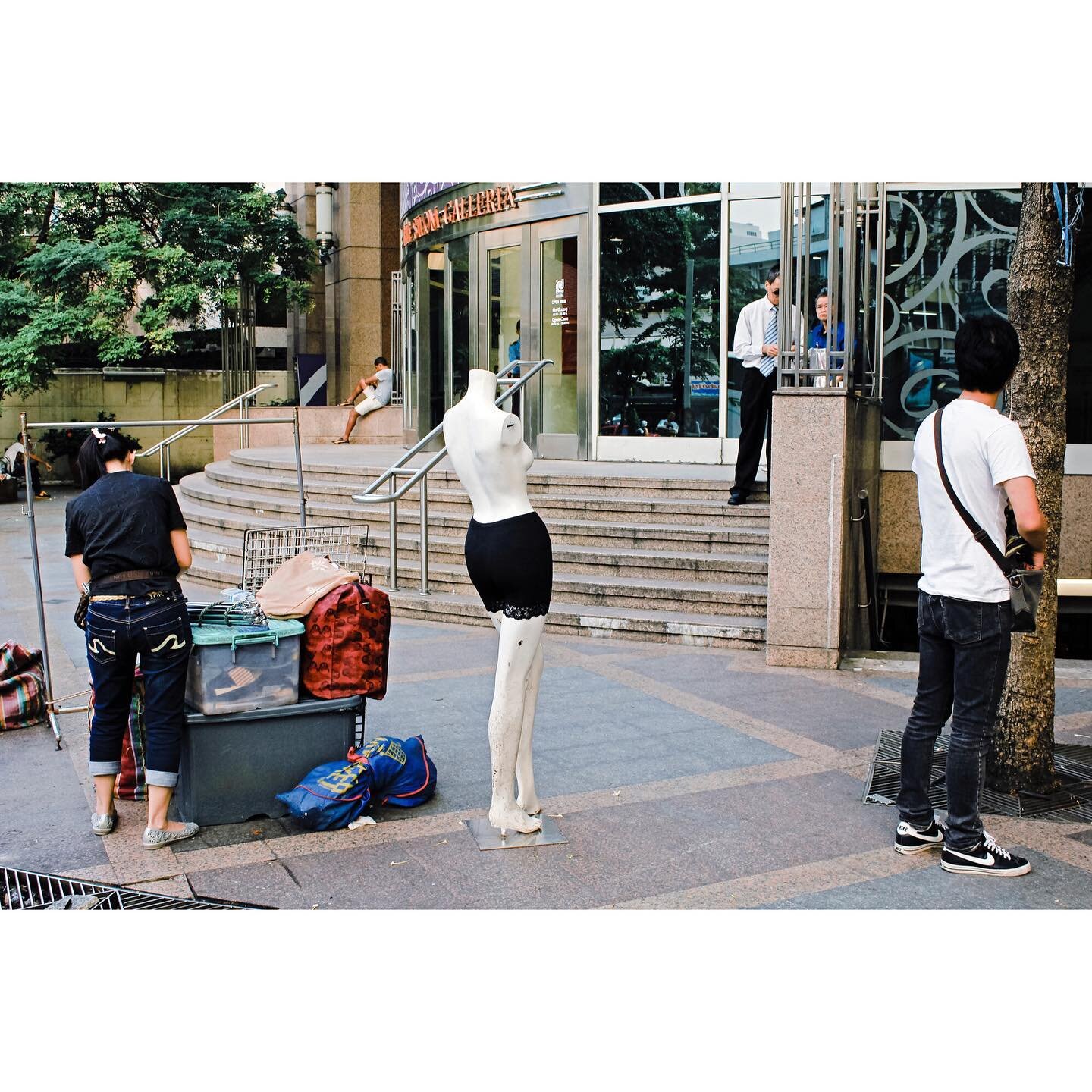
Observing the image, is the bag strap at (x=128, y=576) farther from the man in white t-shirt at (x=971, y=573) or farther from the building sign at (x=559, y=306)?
the building sign at (x=559, y=306)

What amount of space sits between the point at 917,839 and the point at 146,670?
10.6 feet

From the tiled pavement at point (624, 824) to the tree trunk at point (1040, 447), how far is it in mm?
427

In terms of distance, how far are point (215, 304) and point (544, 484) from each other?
511 inches

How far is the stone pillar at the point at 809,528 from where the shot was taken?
7.99 metres

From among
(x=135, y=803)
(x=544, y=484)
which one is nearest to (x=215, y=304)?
(x=544, y=484)

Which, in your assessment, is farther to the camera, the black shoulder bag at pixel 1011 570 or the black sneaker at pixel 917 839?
the black sneaker at pixel 917 839

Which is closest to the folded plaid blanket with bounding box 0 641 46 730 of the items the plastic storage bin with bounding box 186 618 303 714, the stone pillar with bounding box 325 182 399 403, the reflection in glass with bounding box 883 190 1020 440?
the plastic storage bin with bounding box 186 618 303 714

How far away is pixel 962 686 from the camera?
4.63 metres

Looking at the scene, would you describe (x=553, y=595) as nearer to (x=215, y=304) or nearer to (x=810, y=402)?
(x=810, y=402)

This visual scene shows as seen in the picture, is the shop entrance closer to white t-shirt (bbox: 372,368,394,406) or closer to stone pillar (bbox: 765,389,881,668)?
white t-shirt (bbox: 372,368,394,406)

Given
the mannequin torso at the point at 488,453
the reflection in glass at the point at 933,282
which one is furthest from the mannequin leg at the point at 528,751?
the reflection in glass at the point at 933,282

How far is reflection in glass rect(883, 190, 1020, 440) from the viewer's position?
1105 centimetres

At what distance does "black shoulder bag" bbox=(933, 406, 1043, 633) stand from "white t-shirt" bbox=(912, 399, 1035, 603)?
0.06ft

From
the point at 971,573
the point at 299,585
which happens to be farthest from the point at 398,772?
the point at 971,573
